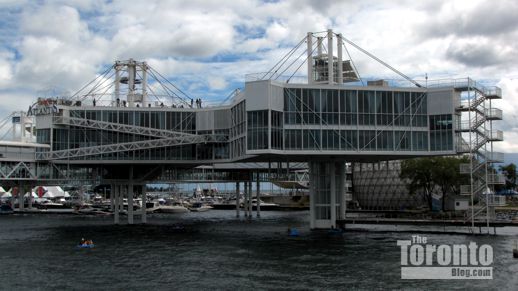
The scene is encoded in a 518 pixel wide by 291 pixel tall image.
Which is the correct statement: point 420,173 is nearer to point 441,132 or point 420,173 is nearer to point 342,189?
point 342,189

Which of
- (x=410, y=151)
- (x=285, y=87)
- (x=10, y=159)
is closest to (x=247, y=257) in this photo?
(x=285, y=87)

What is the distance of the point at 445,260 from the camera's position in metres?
67.4

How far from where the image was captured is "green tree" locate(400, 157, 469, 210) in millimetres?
139125

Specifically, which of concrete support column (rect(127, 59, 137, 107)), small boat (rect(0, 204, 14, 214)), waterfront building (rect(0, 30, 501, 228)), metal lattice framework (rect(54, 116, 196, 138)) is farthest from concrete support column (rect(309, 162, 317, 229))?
small boat (rect(0, 204, 14, 214))

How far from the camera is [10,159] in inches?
5143

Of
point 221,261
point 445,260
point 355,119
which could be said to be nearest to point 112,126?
point 355,119

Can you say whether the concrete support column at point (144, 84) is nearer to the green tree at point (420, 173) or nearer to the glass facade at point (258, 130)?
the glass facade at point (258, 130)

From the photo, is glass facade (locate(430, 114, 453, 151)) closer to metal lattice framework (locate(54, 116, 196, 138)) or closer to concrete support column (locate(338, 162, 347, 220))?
concrete support column (locate(338, 162, 347, 220))

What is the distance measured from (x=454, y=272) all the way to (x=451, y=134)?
45.4 meters

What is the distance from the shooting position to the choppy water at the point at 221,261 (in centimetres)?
5478

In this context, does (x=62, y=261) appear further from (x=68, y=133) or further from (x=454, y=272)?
(x=68, y=133)

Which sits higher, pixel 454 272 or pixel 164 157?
pixel 164 157

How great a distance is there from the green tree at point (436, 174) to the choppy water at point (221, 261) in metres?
38.9

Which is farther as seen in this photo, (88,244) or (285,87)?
(285,87)
